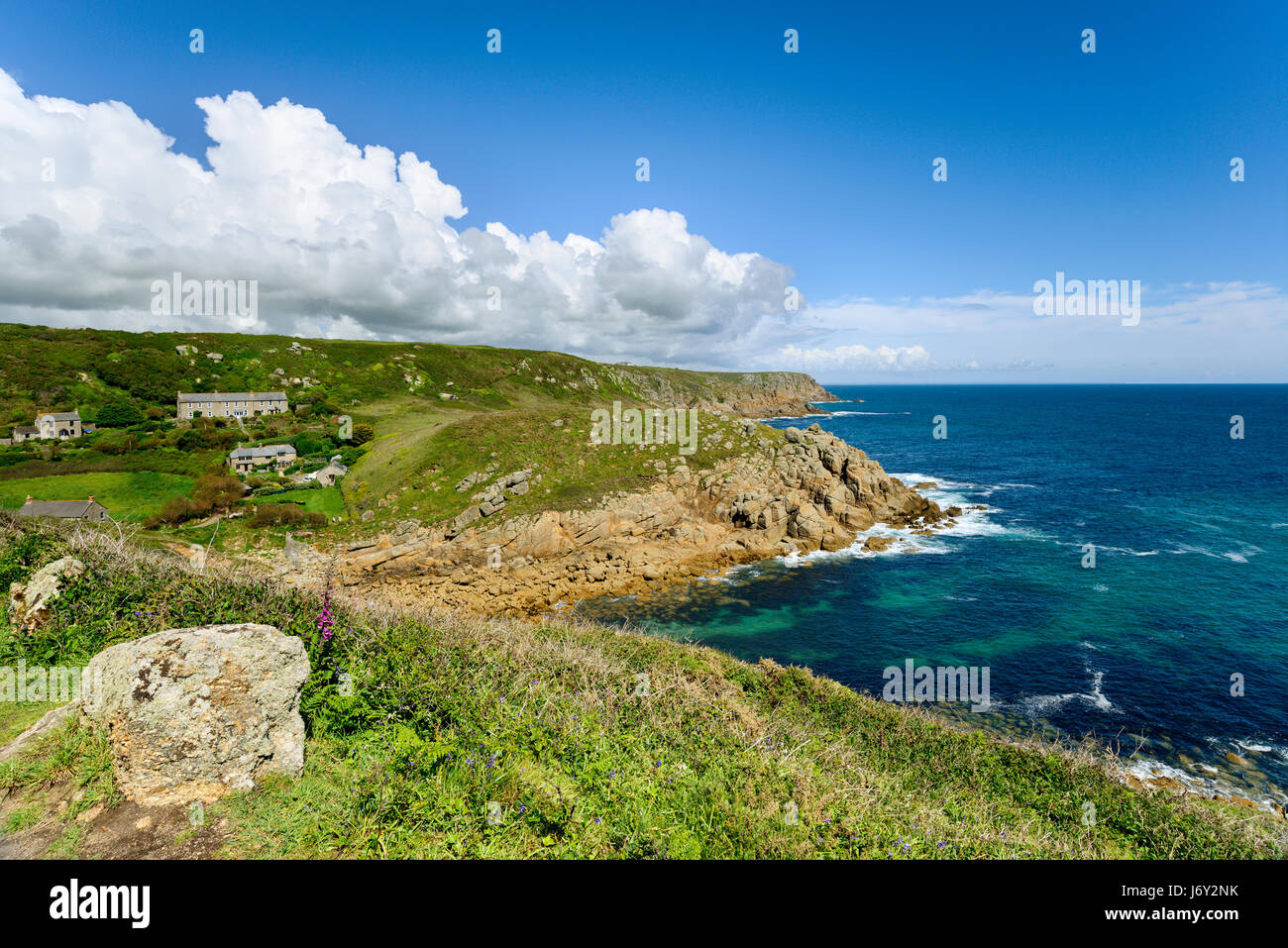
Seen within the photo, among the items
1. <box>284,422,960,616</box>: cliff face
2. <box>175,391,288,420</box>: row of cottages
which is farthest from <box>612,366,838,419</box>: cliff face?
<box>284,422,960,616</box>: cliff face

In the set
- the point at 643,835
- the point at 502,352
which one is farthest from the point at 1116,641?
the point at 502,352

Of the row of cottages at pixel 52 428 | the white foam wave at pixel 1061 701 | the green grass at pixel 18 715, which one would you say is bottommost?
the white foam wave at pixel 1061 701

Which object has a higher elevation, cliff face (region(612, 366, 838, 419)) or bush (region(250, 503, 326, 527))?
cliff face (region(612, 366, 838, 419))

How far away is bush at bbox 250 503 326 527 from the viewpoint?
3841 centimetres

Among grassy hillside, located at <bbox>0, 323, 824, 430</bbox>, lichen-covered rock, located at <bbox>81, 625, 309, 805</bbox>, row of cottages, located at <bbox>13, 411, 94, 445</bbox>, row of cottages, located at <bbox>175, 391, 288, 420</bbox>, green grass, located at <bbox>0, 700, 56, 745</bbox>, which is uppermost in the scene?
grassy hillside, located at <bbox>0, 323, 824, 430</bbox>

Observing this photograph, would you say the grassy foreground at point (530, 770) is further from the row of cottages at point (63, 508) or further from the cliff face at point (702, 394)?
the cliff face at point (702, 394)

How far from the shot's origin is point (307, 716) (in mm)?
7469

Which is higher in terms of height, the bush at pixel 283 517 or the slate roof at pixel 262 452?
the slate roof at pixel 262 452

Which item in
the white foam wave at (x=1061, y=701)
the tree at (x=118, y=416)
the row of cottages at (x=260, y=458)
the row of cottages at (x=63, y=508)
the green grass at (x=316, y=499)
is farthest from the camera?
the tree at (x=118, y=416)

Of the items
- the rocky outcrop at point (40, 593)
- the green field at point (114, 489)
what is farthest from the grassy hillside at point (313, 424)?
the rocky outcrop at point (40, 593)

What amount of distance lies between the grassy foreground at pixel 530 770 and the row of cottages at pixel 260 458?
1655 inches

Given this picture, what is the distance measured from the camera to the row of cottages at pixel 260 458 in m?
49.6

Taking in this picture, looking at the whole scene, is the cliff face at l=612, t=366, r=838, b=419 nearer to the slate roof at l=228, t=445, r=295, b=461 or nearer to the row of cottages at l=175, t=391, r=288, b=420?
the row of cottages at l=175, t=391, r=288, b=420

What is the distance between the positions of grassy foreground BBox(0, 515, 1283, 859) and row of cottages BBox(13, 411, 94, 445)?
56583 millimetres
